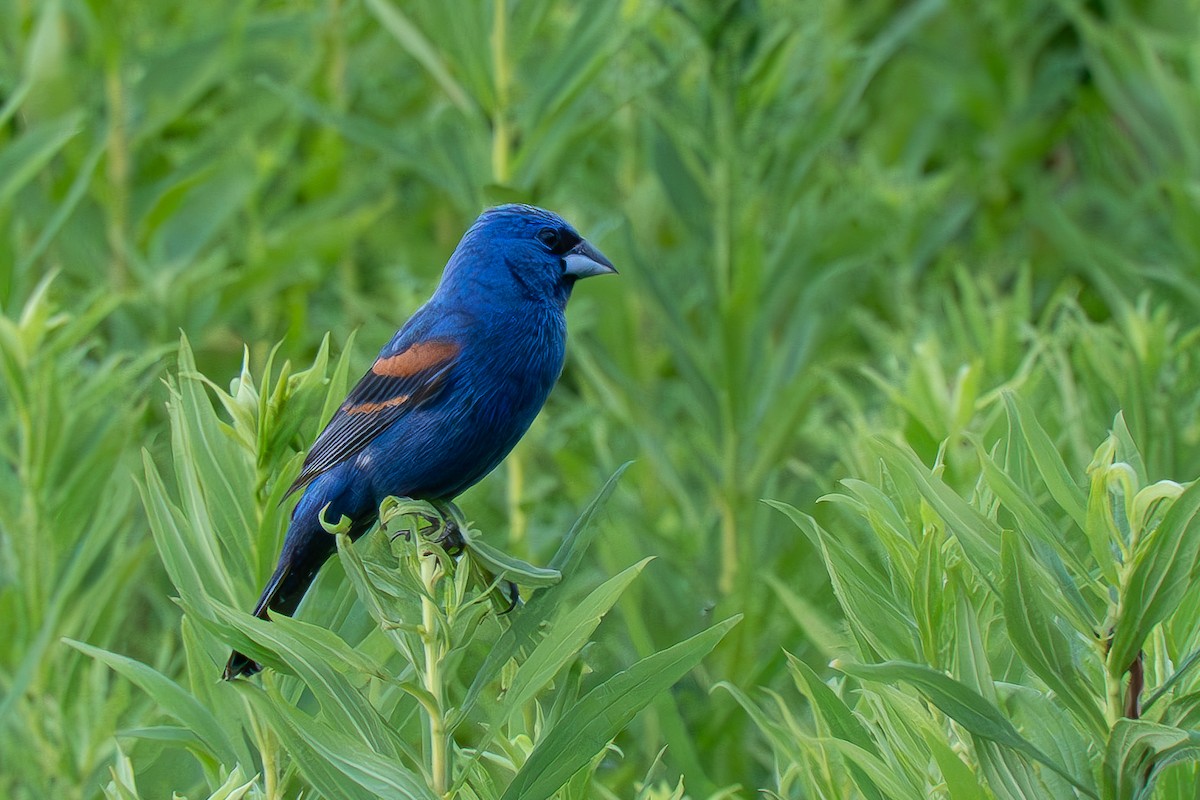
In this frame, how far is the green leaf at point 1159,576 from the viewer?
111 cm

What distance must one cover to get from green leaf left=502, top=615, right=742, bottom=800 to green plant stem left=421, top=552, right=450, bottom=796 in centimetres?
6

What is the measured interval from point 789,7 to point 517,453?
2.95ft

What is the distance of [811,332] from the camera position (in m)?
2.61

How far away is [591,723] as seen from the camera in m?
1.21

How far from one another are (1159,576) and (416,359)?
746 mm

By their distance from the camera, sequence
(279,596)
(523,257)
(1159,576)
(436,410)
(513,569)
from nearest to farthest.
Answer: (1159,576), (513,569), (279,596), (436,410), (523,257)

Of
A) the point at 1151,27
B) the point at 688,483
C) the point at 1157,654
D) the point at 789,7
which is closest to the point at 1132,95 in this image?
the point at 1151,27

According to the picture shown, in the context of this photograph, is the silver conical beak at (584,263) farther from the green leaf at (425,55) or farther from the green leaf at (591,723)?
the green leaf at (425,55)

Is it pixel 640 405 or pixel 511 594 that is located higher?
pixel 511 594

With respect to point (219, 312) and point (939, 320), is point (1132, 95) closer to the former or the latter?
point (939, 320)

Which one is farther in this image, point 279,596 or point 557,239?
point 557,239

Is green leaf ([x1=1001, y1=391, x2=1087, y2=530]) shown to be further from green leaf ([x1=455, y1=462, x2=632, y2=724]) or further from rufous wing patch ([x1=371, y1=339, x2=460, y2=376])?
rufous wing patch ([x1=371, y1=339, x2=460, y2=376])

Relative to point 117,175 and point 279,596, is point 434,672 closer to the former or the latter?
point 279,596

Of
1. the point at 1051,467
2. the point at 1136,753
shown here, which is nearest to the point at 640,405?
the point at 1051,467
